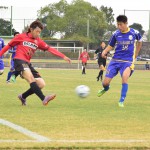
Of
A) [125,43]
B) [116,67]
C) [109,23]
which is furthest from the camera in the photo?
[109,23]

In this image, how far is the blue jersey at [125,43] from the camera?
12.2m

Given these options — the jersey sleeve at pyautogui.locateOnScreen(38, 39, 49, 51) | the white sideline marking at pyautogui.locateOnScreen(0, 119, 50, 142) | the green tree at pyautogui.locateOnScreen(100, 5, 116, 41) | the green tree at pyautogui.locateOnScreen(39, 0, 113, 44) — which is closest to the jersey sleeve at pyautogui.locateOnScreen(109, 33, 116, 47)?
the jersey sleeve at pyautogui.locateOnScreen(38, 39, 49, 51)

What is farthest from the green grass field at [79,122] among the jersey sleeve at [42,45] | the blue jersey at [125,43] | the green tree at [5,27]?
the green tree at [5,27]

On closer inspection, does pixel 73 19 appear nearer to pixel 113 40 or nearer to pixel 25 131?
pixel 113 40

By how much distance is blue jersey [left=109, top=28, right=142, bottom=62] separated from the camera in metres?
12.2

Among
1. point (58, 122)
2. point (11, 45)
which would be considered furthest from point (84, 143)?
point (11, 45)

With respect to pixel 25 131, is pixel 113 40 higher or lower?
higher

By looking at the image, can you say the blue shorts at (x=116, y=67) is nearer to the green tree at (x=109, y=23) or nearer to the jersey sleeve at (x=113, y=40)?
the jersey sleeve at (x=113, y=40)

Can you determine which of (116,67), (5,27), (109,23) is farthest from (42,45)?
(109,23)

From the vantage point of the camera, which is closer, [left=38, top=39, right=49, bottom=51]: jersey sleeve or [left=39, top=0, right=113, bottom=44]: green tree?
[left=38, top=39, right=49, bottom=51]: jersey sleeve

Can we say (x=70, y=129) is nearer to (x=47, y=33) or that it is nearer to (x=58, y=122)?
(x=58, y=122)

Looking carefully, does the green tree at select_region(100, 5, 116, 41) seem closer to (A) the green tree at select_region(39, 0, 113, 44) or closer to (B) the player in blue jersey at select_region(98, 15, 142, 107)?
(A) the green tree at select_region(39, 0, 113, 44)

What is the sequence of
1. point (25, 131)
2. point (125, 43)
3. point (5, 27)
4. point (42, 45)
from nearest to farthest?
point (25, 131), point (42, 45), point (125, 43), point (5, 27)

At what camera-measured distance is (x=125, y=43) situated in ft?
40.1
